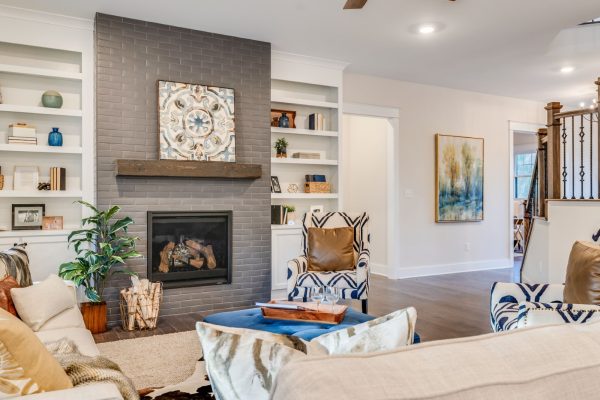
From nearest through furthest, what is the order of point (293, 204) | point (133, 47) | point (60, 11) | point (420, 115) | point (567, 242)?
point (60, 11) → point (133, 47) → point (567, 242) → point (293, 204) → point (420, 115)

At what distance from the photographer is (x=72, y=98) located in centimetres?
435

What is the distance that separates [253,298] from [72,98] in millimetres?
2624

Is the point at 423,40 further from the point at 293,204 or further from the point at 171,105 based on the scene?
the point at 171,105

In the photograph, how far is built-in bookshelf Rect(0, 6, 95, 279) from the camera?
400cm

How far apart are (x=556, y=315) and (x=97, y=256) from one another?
347cm

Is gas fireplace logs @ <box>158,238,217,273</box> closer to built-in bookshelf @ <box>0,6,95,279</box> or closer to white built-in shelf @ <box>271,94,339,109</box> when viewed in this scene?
built-in bookshelf @ <box>0,6,95,279</box>

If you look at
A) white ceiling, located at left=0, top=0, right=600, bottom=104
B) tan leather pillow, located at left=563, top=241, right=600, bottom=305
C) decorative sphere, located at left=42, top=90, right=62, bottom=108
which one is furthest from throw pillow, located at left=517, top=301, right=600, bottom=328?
decorative sphere, located at left=42, top=90, right=62, bottom=108

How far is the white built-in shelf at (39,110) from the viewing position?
395 cm

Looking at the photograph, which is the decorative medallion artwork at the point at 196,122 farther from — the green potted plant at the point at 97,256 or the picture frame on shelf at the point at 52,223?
the picture frame on shelf at the point at 52,223

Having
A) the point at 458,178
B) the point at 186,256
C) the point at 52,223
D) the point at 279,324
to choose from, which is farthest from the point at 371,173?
the point at 279,324

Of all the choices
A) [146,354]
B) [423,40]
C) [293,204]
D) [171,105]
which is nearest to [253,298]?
[293,204]

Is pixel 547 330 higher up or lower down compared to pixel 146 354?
higher up

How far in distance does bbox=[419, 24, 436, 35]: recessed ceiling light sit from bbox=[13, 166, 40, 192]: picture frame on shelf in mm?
3787

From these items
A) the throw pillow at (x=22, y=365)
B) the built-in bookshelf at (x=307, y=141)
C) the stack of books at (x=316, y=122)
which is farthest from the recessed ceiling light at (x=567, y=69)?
the throw pillow at (x=22, y=365)
